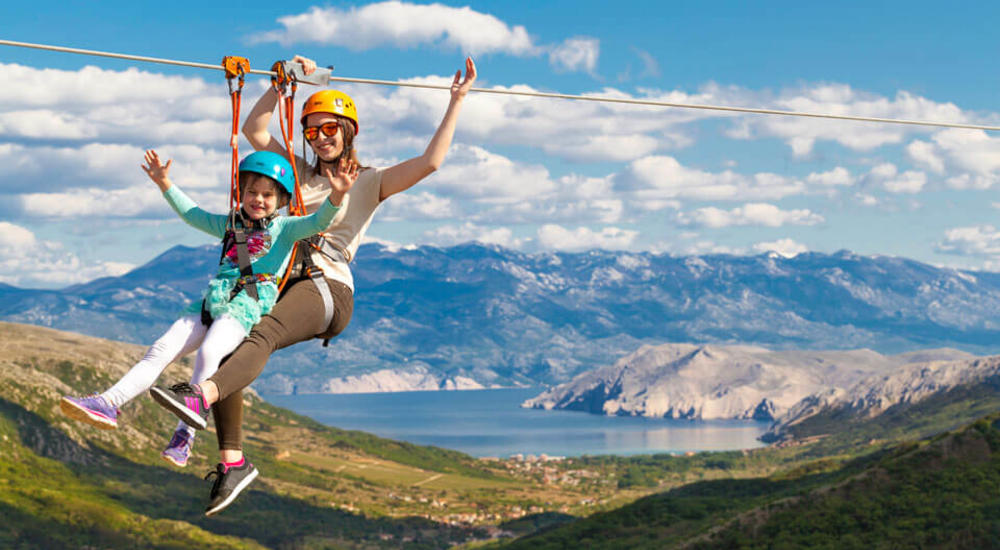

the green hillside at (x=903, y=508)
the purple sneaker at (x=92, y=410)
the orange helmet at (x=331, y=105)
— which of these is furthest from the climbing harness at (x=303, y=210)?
the green hillside at (x=903, y=508)

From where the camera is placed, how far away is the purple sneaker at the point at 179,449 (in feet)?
25.7

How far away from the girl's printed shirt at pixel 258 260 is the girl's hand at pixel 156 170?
43cm

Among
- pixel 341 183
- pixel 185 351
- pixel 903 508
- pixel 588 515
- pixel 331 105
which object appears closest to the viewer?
pixel 341 183

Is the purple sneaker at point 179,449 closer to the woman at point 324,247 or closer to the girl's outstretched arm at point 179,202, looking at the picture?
the woman at point 324,247

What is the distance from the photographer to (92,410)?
719cm

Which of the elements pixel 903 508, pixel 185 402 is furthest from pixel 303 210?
pixel 903 508

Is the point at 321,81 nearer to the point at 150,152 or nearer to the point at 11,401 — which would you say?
the point at 150,152

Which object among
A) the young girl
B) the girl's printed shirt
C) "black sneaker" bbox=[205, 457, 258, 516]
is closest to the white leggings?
the young girl

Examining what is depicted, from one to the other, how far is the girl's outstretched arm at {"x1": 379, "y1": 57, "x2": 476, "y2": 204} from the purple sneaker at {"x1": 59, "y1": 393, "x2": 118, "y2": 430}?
289 cm

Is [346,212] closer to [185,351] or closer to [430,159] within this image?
[430,159]

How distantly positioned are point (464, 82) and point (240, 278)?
267 cm

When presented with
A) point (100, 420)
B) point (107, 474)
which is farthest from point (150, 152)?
point (107, 474)

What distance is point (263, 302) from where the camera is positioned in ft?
25.8

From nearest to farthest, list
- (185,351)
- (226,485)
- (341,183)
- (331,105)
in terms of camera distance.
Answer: (341,183) → (185,351) → (226,485) → (331,105)
